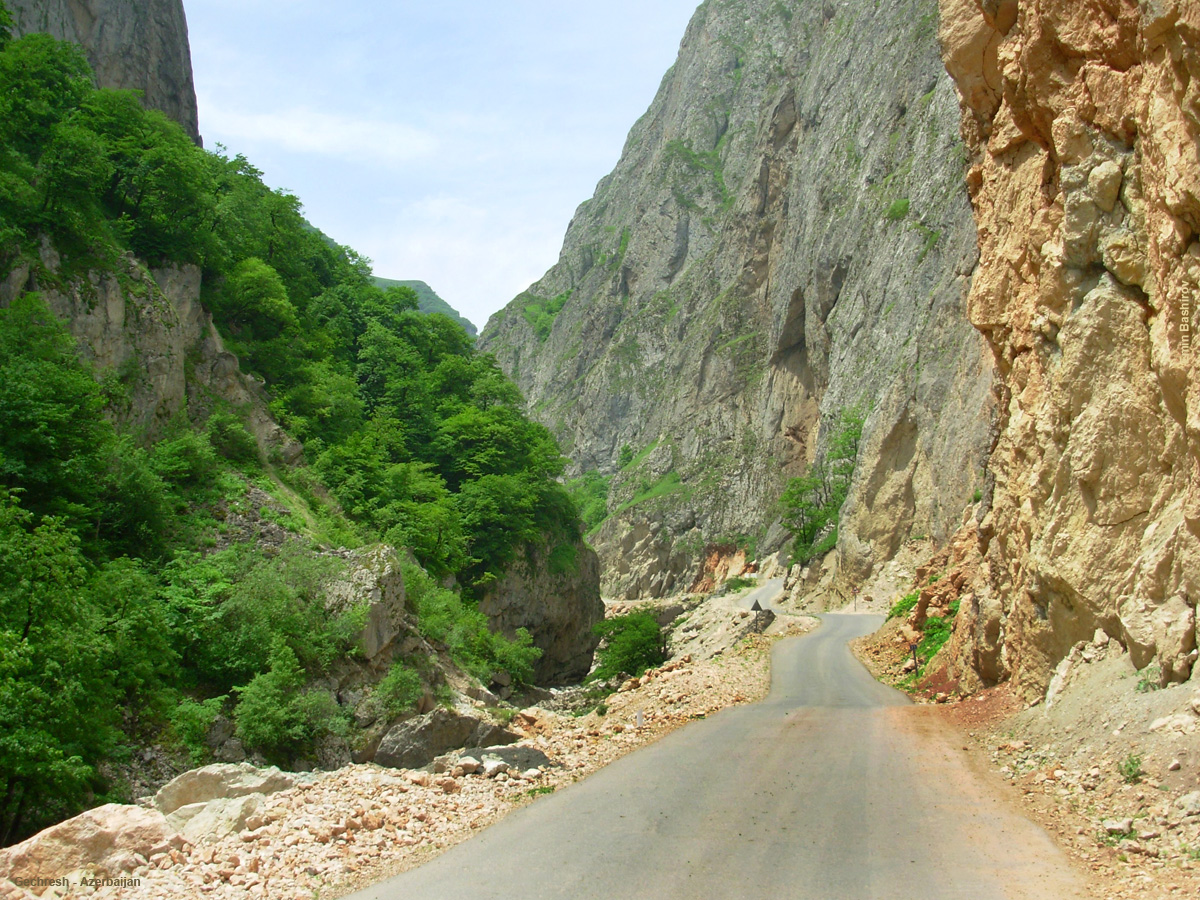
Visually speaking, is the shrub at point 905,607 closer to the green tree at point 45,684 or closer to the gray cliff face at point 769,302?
the gray cliff face at point 769,302

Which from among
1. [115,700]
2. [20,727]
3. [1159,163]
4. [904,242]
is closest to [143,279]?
[115,700]

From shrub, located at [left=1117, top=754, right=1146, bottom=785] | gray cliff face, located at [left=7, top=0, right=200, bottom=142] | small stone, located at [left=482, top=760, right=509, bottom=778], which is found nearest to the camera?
shrub, located at [left=1117, top=754, right=1146, bottom=785]

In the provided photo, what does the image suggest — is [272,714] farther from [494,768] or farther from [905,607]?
[905,607]

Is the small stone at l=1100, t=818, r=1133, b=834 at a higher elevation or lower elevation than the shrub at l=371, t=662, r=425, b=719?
lower

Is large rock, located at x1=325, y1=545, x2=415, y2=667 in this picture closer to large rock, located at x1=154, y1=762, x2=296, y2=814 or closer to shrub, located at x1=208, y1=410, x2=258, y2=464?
shrub, located at x1=208, y1=410, x2=258, y2=464

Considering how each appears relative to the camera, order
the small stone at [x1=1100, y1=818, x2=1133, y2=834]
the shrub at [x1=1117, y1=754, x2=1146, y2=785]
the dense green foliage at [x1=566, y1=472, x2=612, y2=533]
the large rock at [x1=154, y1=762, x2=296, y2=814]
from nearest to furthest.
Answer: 1. the small stone at [x1=1100, y1=818, x2=1133, y2=834]
2. the shrub at [x1=1117, y1=754, x2=1146, y2=785]
3. the large rock at [x1=154, y1=762, x2=296, y2=814]
4. the dense green foliage at [x1=566, y1=472, x2=612, y2=533]

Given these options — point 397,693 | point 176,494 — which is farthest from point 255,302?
point 397,693

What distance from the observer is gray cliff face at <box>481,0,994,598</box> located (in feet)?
132

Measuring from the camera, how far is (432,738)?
1430 centimetres

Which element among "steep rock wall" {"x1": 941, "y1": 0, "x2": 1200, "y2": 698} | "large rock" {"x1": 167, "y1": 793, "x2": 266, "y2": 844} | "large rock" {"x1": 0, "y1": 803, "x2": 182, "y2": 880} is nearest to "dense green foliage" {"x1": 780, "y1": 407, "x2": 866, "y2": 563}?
"steep rock wall" {"x1": 941, "y1": 0, "x2": 1200, "y2": 698}

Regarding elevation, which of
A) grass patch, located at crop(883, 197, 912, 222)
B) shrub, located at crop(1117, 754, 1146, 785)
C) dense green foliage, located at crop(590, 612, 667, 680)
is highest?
grass patch, located at crop(883, 197, 912, 222)

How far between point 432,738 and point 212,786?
528cm

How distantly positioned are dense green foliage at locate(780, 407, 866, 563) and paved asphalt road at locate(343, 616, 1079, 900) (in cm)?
3896

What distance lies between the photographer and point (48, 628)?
10.3 m
